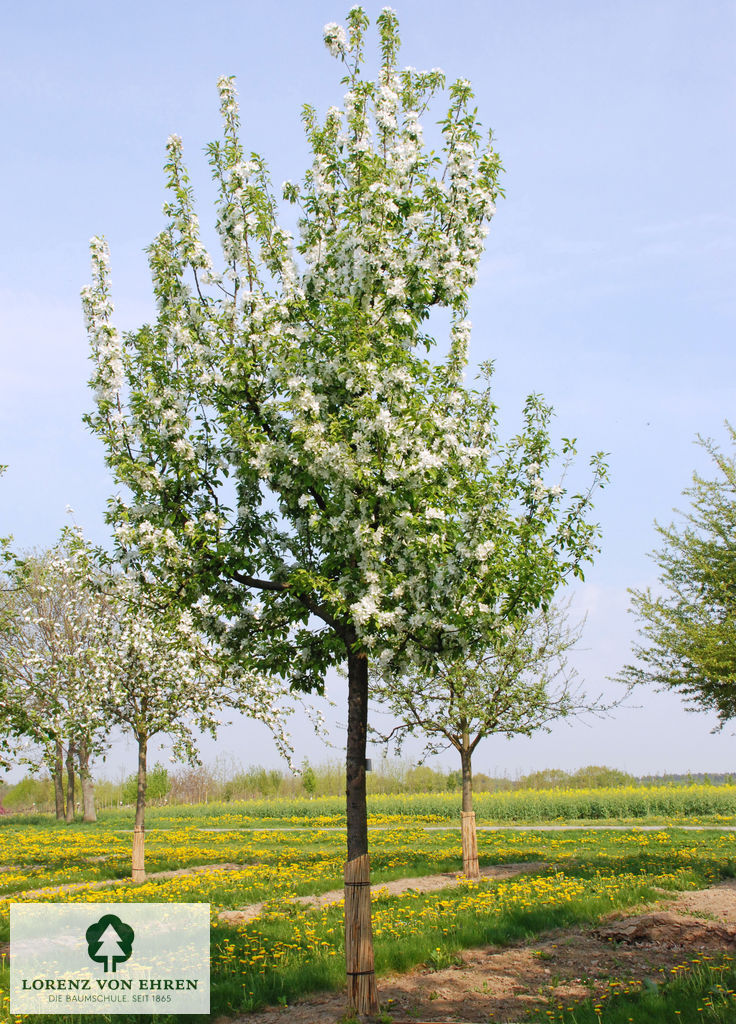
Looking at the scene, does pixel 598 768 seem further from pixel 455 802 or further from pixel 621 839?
pixel 621 839

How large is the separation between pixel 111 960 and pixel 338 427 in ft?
26.6

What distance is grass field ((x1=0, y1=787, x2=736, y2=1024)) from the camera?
9172mm

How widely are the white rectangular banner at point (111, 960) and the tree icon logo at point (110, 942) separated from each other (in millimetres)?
14

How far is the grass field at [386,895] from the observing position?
917 centimetres

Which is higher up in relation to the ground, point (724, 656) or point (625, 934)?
point (724, 656)

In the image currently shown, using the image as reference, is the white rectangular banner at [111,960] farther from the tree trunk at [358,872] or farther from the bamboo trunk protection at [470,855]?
the bamboo trunk protection at [470,855]

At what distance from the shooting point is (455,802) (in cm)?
4116

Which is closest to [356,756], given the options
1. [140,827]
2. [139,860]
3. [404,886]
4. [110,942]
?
[110,942]

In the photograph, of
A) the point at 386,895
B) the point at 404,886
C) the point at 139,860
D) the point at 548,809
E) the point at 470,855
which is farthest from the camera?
the point at 548,809

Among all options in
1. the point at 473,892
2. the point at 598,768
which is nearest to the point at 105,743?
the point at 473,892

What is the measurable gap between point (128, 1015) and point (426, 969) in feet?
12.0

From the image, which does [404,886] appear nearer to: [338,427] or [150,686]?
[150,686]

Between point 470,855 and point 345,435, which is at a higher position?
point 345,435

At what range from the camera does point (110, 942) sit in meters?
11.3
